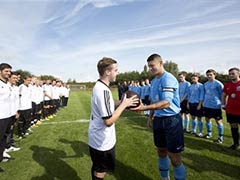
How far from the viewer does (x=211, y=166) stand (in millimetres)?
5691

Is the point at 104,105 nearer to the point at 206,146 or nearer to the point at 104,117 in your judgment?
the point at 104,117

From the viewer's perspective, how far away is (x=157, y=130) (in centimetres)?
430

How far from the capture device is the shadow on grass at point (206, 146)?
22.4ft

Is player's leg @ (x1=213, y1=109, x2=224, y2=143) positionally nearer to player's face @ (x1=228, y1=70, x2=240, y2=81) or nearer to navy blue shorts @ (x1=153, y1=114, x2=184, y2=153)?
player's face @ (x1=228, y1=70, x2=240, y2=81)

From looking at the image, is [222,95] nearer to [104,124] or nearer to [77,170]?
[77,170]

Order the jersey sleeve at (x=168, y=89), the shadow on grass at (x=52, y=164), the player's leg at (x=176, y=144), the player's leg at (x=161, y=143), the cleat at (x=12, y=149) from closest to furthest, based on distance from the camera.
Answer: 1. the jersey sleeve at (x=168, y=89)
2. the player's leg at (x=176, y=144)
3. the player's leg at (x=161, y=143)
4. the shadow on grass at (x=52, y=164)
5. the cleat at (x=12, y=149)

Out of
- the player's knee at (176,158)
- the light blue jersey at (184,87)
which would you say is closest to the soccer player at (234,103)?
the light blue jersey at (184,87)

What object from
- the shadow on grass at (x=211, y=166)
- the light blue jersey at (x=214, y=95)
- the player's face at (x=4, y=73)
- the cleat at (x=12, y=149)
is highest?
the player's face at (x=4, y=73)

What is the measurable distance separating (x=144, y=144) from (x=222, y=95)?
10.5 ft

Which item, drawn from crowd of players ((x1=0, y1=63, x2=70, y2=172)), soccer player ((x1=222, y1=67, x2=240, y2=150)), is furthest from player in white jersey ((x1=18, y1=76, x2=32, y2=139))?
soccer player ((x1=222, y1=67, x2=240, y2=150))

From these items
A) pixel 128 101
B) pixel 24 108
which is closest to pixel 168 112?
pixel 128 101

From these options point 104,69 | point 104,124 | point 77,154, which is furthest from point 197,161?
point 104,69

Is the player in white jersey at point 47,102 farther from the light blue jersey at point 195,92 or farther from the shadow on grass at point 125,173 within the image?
the light blue jersey at point 195,92

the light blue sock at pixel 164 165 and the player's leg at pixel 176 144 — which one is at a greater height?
the player's leg at pixel 176 144
